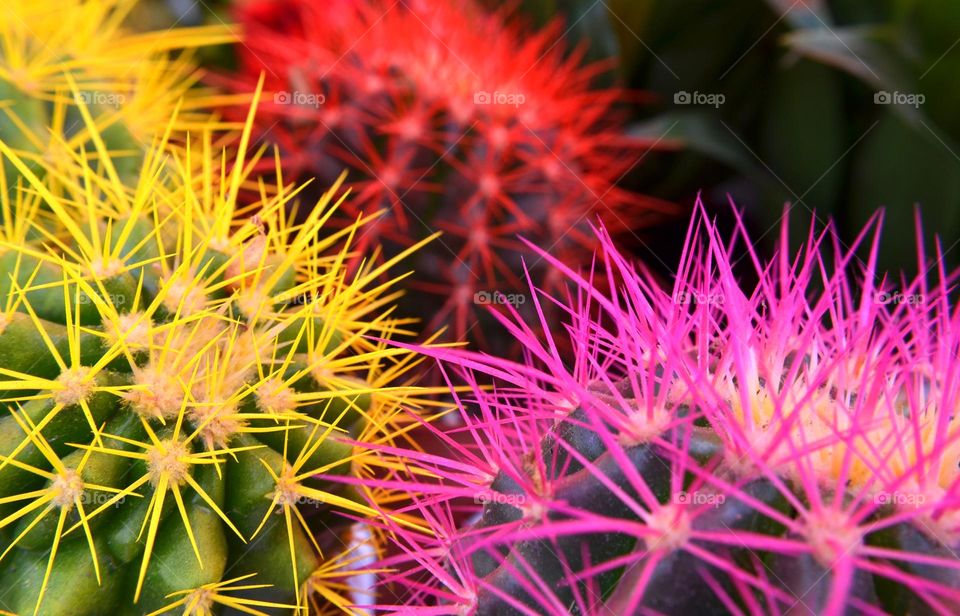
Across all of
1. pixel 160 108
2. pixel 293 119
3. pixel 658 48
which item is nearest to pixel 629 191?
pixel 658 48

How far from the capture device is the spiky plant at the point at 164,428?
46 centimetres

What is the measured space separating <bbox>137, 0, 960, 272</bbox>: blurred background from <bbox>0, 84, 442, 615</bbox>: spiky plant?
46cm

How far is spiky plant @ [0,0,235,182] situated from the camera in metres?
0.66

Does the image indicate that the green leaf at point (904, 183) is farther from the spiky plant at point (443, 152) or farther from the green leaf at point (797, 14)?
the spiky plant at point (443, 152)

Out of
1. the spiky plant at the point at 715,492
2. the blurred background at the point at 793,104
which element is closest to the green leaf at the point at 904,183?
the blurred background at the point at 793,104

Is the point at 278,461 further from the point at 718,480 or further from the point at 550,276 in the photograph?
the point at 550,276

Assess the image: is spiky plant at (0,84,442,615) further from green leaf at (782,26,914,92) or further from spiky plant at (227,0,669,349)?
green leaf at (782,26,914,92)

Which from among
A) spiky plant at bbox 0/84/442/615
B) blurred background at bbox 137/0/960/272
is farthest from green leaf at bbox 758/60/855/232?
spiky plant at bbox 0/84/442/615

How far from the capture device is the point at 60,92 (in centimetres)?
70

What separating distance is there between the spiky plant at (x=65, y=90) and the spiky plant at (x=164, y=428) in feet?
0.49

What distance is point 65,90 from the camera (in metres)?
0.69

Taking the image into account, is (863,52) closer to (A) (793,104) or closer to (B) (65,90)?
(A) (793,104)

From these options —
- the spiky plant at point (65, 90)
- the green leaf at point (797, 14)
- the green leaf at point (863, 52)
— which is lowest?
the spiky plant at point (65, 90)

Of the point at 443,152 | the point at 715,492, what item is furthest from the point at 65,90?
the point at 715,492
